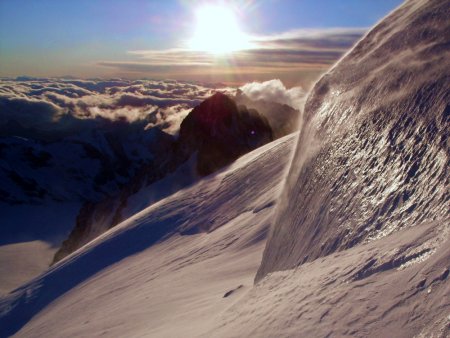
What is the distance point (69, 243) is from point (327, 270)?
4588 cm

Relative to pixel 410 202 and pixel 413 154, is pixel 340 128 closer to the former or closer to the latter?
pixel 413 154

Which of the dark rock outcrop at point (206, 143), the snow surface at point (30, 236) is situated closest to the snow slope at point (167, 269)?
the dark rock outcrop at point (206, 143)

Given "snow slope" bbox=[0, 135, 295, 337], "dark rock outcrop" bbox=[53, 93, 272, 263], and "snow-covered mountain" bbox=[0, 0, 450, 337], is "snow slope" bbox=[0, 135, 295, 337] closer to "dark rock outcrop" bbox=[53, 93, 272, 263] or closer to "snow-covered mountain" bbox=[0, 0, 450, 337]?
"snow-covered mountain" bbox=[0, 0, 450, 337]

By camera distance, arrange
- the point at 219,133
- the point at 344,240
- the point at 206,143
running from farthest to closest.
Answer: the point at 219,133, the point at 206,143, the point at 344,240

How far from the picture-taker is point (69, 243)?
4741 cm

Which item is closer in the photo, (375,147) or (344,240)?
(344,240)

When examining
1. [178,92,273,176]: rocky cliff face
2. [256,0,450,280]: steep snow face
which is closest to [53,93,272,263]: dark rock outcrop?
[178,92,273,176]: rocky cliff face

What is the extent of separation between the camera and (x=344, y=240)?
4707 mm

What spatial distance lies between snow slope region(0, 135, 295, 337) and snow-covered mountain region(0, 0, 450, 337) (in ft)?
0.18

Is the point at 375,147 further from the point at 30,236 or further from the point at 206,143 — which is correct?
the point at 30,236

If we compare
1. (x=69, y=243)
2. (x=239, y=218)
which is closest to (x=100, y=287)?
(x=239, y=218)

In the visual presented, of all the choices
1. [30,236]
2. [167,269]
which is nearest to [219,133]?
[167,269]

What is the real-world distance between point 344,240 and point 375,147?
3.82 feet

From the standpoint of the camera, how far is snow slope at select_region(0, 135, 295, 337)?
809 centimetres
